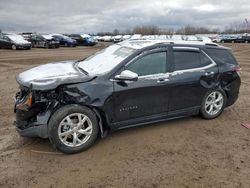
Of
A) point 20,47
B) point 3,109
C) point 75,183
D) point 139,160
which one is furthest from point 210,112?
point 20,47

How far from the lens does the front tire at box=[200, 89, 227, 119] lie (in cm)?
545

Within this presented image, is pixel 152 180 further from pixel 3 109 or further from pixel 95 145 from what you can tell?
pixel 3 109

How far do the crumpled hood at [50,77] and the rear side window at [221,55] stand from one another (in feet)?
8.92

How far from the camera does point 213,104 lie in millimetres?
5586

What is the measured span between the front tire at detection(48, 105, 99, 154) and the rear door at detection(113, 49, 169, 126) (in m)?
0.47

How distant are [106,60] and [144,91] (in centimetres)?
95

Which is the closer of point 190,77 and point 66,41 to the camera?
point 190,77

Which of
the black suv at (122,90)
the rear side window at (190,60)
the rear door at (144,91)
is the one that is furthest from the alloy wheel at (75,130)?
the rear side window at (190,60)

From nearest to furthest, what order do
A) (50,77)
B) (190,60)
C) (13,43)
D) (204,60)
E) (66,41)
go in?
(50,77), (190,60), (204,60), (13,43), (66,41)

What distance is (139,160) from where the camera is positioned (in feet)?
12.8

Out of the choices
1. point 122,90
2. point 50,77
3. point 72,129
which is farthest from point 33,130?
point 122,90

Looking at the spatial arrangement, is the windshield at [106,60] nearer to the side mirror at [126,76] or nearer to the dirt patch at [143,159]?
the side mirror at [126,76]

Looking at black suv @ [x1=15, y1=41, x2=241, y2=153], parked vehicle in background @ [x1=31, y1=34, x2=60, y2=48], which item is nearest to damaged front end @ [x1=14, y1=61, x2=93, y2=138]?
black suv @ [x1=15, y1=41, x2=241, y2=153]

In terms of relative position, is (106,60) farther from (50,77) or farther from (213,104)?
(213,104)
